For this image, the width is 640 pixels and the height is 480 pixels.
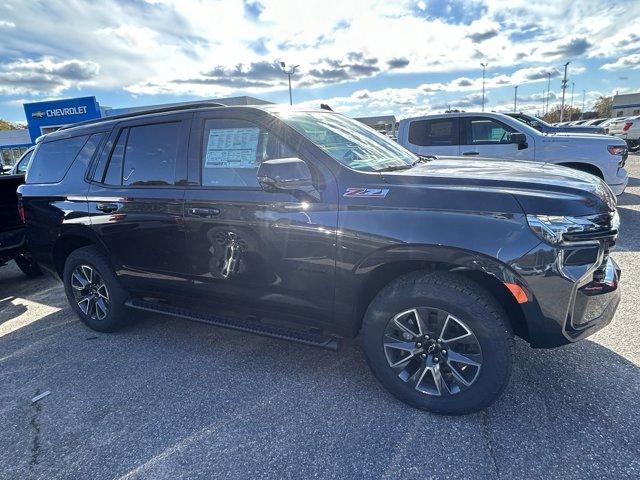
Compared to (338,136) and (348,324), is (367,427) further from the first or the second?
(338,136)

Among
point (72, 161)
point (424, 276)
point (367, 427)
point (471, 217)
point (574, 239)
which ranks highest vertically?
point (72, 161)

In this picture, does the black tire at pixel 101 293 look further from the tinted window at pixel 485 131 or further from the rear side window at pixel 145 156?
A: the tinted window at pixel 485 131

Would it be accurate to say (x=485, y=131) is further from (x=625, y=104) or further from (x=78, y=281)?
(x=625, y=104)

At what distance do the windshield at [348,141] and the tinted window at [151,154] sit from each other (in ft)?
3.21

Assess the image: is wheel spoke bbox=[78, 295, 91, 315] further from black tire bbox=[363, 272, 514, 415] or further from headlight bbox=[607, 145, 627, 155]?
headlight bbox=[607, 145, 627, 155]

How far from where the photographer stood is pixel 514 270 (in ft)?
7.24

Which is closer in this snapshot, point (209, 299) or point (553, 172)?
point (553, 172)

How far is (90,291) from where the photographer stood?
404 cm

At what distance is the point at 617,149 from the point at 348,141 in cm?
A: 649

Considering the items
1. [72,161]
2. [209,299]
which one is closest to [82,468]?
[209,299]

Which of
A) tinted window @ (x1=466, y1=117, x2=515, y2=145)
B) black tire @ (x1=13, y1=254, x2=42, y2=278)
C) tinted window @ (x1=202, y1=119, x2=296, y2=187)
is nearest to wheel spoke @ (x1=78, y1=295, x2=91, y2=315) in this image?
tinted window @ (x1=202, y1=119, x2=296, y2=187)

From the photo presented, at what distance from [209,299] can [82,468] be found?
1.32m

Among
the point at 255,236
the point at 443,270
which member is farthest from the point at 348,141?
the point at 443,270

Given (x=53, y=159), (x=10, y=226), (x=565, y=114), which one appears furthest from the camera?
(x=565, y=114)
